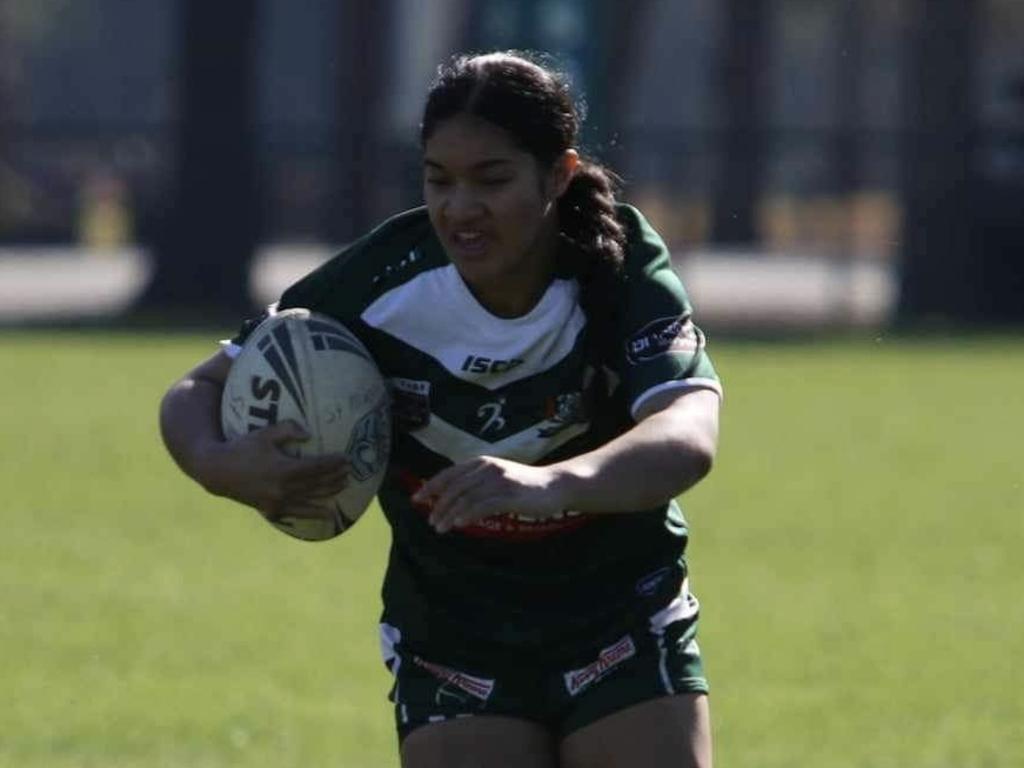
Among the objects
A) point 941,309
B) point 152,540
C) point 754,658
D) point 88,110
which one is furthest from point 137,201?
point 754,658

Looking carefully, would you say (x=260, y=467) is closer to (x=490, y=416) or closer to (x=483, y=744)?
(x=490, y=416)

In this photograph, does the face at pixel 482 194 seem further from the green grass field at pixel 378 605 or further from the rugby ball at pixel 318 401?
the green grass field at pixel 378 605

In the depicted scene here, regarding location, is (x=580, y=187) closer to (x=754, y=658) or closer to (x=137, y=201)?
(x=754, y=658)

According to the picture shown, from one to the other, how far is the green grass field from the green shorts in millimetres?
2941

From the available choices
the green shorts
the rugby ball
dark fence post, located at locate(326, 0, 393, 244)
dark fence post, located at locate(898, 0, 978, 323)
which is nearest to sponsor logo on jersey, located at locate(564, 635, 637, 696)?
the green shorts

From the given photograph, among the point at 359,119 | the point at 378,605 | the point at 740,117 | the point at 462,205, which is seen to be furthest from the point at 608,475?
the point at 740,117

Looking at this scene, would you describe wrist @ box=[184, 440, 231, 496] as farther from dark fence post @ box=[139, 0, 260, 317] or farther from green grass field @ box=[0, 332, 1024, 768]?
dark fence post @ box=[139, 0, 260, 317]

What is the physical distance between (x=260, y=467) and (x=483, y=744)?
72 centimetres

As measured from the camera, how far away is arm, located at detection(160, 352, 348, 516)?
15.8ft

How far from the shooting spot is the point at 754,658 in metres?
10.0

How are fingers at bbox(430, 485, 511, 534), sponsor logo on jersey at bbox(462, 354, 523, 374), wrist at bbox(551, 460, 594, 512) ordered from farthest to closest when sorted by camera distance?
sponsor logo on jersey at bbox(462, 354, 523, 374) < wrist at bbox(551, 460, 594, 512) < fingers at bbox(430, 485, 511, 534)

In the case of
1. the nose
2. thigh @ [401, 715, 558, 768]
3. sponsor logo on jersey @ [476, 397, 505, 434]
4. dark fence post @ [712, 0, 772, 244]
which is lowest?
dark fence post @ [712, 0, 772, 244]

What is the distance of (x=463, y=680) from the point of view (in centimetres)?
518

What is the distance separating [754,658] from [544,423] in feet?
16.7
